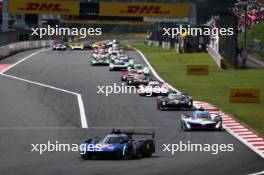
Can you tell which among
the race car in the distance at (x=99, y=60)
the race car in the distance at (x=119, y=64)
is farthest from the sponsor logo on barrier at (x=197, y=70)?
the race car in the distance at (x=99, y=60)

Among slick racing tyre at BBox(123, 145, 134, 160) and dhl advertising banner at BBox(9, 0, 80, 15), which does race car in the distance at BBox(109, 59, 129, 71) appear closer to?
dhl advertising banner at BBox(9, 0, 80, 15)

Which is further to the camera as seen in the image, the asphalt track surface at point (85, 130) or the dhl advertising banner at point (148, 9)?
the dhl advertising banner at point (148, 9)

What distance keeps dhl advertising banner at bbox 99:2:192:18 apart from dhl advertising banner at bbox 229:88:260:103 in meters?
30.3

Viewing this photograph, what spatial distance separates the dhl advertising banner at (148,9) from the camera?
86.5 metres

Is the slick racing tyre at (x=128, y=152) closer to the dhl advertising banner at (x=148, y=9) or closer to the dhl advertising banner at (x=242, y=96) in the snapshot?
the dhl advertising banner at (x=242, y=96)

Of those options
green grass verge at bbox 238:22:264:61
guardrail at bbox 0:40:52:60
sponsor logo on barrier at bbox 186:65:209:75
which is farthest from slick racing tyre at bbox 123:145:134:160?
green grass verge at bbox 238:22:264:61

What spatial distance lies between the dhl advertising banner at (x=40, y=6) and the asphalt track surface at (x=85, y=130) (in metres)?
6.95

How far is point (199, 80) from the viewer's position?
7838 cm

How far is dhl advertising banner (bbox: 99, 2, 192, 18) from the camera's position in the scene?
284ft

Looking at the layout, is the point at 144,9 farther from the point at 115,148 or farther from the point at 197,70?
the point at 115,148

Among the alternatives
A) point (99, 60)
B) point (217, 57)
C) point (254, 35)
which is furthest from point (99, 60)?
point (254, 35)

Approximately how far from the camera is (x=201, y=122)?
43.1 m

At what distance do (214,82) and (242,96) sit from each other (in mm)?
18402

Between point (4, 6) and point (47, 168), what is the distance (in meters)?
62.7
